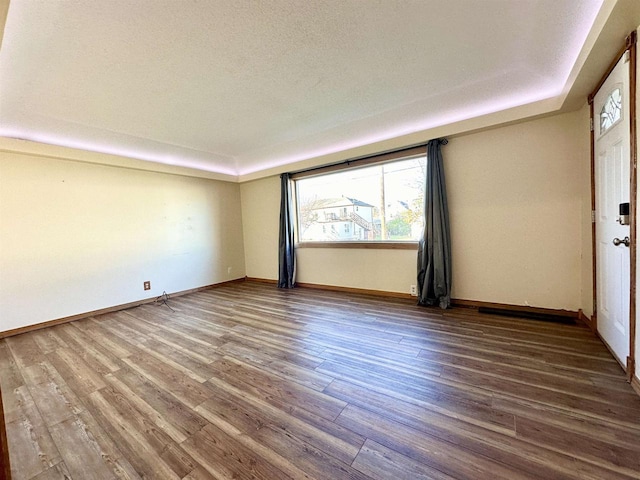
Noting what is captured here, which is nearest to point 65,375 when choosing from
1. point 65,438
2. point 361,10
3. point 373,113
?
point 65,438

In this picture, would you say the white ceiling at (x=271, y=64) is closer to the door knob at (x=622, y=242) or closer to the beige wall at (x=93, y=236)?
the beige wall at (x=93, y=236)

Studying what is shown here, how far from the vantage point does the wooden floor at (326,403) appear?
1.23m

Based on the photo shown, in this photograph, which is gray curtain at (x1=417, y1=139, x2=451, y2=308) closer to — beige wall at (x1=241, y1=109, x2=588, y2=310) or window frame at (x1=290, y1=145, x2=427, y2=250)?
beige wall at (x1=241, y1=109, x2=588, y2=310)

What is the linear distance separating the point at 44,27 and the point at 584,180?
15.3 feet

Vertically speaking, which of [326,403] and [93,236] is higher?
[93,236]

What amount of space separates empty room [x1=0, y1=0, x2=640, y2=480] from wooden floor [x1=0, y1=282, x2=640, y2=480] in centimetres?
2

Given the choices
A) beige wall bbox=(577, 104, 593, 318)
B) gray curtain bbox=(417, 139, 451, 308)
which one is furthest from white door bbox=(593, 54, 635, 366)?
gray curtain bbox=(417, 139, 451, 308)

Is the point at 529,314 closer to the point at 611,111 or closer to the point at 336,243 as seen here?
the point at 611,111

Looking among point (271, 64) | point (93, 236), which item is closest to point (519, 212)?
point (271, 64)

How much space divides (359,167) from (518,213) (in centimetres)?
221

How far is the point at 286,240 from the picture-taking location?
16.1ft

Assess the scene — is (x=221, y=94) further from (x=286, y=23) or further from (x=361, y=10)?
(x=361, y=10)

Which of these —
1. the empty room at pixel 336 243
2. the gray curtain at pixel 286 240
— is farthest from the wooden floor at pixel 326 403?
the gray curtain at pixel 286 240

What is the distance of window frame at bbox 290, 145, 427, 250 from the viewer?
3.69 meters
